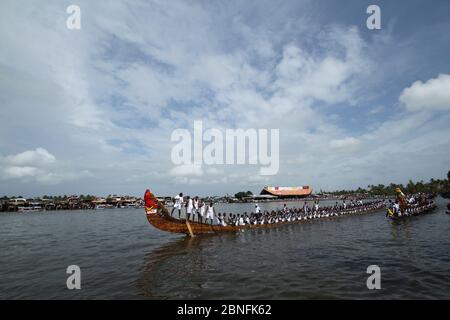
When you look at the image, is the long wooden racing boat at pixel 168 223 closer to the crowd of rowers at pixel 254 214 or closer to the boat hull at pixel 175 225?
the boat hull at pixel 175 225

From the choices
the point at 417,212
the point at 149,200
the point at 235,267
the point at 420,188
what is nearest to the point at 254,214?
the point at 149,200

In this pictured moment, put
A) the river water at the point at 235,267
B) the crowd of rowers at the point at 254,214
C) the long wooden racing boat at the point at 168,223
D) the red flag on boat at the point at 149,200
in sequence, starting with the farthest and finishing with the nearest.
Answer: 1. the crowd of rowers at the point at 254,214
2. the long wooden racing boat at the point at 168,223
3. the red flag on boat at the point at 149,200
4. the river water at the point at 235,267

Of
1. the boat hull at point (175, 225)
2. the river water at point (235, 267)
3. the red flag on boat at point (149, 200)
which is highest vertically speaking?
the red flag on boat at point (149, 200)

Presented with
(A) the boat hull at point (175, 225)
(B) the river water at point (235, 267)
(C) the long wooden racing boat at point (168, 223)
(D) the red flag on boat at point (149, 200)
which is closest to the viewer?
(B) the river water at point (235, 267)

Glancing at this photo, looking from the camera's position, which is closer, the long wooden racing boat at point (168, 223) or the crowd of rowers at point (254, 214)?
the long wooden racing boat at point (168, 223)

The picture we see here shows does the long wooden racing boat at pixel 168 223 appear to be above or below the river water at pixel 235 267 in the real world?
above

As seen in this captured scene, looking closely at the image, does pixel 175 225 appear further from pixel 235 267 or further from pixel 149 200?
pixel 235 267

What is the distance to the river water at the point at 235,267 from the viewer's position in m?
10.1

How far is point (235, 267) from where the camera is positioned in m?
13.2

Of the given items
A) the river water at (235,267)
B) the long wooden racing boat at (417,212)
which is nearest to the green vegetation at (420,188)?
the long wooden racing boat at (417,212)

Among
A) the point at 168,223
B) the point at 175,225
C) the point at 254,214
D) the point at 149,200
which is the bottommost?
the point at 254,214
